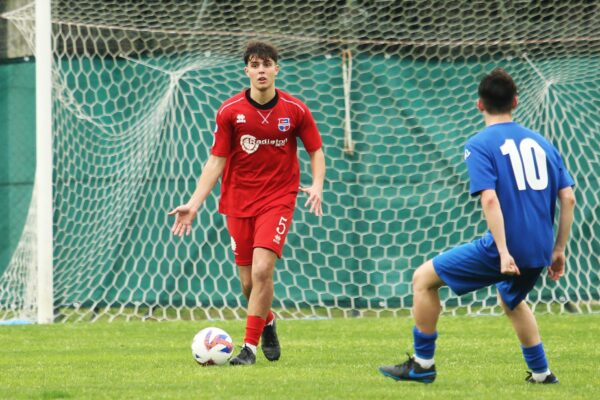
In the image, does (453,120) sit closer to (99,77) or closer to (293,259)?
(293,259)

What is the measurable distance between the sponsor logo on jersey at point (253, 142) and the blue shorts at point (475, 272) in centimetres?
194

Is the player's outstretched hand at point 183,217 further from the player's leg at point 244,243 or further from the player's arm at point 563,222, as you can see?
the player's arm at point 563,222

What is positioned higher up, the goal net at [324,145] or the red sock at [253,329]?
the goal net at [324,145]

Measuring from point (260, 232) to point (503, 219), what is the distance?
2.07 meters

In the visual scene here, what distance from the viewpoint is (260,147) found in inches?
284

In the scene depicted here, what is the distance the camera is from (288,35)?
11.6 meters

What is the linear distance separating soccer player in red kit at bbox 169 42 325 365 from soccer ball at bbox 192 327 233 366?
33 cm

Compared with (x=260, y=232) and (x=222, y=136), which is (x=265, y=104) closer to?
(x=222, y=136)

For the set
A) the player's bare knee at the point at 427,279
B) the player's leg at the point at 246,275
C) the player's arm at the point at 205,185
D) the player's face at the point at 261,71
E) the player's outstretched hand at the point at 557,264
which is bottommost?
the player's leg at the point at 246,275

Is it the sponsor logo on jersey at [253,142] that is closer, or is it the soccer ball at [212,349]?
the soccer ball at [212,349]

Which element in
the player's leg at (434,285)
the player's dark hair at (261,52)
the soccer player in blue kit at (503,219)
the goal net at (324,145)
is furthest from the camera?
the goal net at (324,145)

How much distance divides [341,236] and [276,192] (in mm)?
4241

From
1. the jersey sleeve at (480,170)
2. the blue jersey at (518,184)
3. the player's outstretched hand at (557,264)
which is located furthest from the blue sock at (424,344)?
the jersey sleeve at (480,170)

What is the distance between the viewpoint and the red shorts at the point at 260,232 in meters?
7.02
